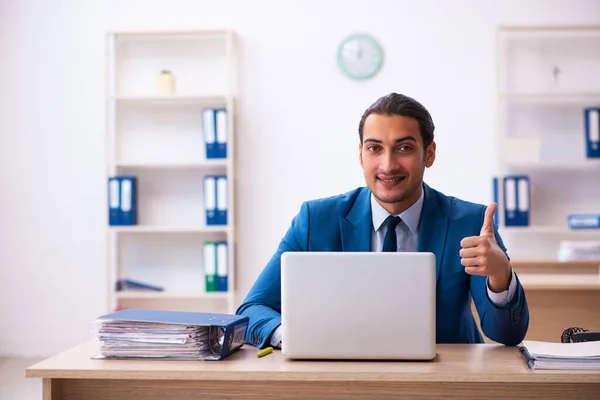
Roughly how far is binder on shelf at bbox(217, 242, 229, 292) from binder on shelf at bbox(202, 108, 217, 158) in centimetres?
56

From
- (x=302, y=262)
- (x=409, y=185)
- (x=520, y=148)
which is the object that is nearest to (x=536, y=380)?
(x=302, y=262)

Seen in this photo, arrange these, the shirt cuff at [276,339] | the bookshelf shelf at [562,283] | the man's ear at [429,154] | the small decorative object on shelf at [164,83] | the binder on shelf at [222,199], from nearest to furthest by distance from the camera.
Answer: the shirt cuff at [276,339]
the man's ear at [429,154]
the bookshelf shelf at [562,283]
the binder on shelf at [222,199]
the small decorative object on shelf at [164,83]

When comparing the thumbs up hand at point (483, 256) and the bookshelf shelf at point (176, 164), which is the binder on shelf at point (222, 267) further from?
the thumbs up hand at point (483, 256)

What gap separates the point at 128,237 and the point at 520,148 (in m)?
2.51

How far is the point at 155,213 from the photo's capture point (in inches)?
187

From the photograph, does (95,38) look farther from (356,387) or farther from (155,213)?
(356,387)

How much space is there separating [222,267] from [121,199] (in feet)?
2.43

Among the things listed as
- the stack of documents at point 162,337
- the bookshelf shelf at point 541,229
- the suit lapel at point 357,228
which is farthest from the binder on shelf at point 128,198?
the stack of documents at point 162,337

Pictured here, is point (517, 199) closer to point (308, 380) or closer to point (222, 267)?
point (222, 267)

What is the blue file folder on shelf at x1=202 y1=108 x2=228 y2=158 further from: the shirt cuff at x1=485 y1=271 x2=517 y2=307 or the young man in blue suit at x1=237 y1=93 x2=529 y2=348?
the shirt cuff at x1=485 y1=271 x2=517 y2=307

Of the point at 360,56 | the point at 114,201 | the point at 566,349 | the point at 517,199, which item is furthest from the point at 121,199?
the point at 566,349

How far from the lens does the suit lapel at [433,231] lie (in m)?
1.94

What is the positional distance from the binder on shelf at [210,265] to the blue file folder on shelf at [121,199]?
514 millimetres

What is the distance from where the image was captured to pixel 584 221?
431 cm
